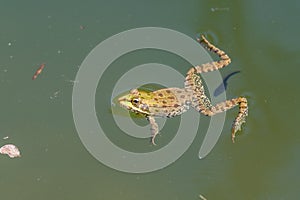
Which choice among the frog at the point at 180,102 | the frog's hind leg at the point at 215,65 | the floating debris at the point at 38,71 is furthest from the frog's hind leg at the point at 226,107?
the floating debris at the point at 38,71

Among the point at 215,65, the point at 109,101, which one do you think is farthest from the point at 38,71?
the point at 215,65

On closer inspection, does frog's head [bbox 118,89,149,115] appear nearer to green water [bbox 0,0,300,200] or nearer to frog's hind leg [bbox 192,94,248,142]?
green water [bbox 0,0,300,200]

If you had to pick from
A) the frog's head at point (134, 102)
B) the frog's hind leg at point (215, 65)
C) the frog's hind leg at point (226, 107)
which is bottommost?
the frog's head at point (134, 102)

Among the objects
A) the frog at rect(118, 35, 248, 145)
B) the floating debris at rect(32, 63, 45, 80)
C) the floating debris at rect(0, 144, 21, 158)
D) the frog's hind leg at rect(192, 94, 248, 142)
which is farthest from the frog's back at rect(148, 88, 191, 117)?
the floating debris at rect(0, 144, 21, 158)

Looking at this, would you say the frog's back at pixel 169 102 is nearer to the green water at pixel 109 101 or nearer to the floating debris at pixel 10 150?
the green water at pixel 109 101

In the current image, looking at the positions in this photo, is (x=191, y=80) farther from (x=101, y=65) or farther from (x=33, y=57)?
(x=33, y=57)

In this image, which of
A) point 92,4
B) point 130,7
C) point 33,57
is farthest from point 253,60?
point 33,57
